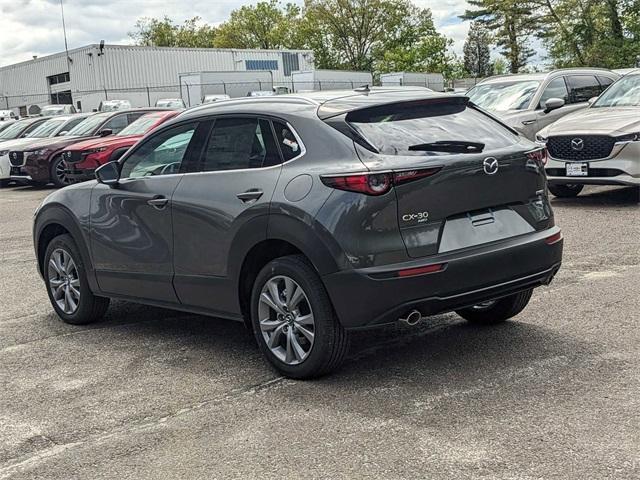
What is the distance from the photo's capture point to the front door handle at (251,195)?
16.9ft

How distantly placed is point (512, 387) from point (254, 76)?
159 ft

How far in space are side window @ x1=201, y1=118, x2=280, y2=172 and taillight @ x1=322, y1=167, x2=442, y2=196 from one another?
24.3 inches

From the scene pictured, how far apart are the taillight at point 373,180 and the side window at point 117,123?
16.0 m

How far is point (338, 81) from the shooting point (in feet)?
177

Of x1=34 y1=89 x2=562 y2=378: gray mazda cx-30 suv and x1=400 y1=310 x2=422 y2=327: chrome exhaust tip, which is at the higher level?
x1=34 y1=89 x2=562 y2=378: gray mazda cx-30 suv

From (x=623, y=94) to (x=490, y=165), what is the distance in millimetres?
8589

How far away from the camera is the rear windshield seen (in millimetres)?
4941

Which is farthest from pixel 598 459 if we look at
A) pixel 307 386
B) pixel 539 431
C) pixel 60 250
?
pixel 60 250

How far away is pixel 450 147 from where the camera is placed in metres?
4.98

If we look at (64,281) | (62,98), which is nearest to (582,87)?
(64,281)

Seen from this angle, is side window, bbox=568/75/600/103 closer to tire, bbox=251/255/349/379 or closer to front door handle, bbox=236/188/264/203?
front door handle, bbox=236/188/264/203

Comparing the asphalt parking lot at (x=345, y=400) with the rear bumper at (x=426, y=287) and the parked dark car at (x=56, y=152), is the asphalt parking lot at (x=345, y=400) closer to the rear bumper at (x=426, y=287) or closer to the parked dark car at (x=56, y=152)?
the rear bumper at (x=426, y=287)

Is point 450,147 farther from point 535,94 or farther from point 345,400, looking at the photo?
point 535,94

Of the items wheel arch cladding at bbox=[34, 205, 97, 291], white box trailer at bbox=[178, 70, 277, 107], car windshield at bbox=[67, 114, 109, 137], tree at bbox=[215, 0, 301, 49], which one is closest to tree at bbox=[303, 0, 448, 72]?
tree at bbox=[215, 0, 301, 49]
